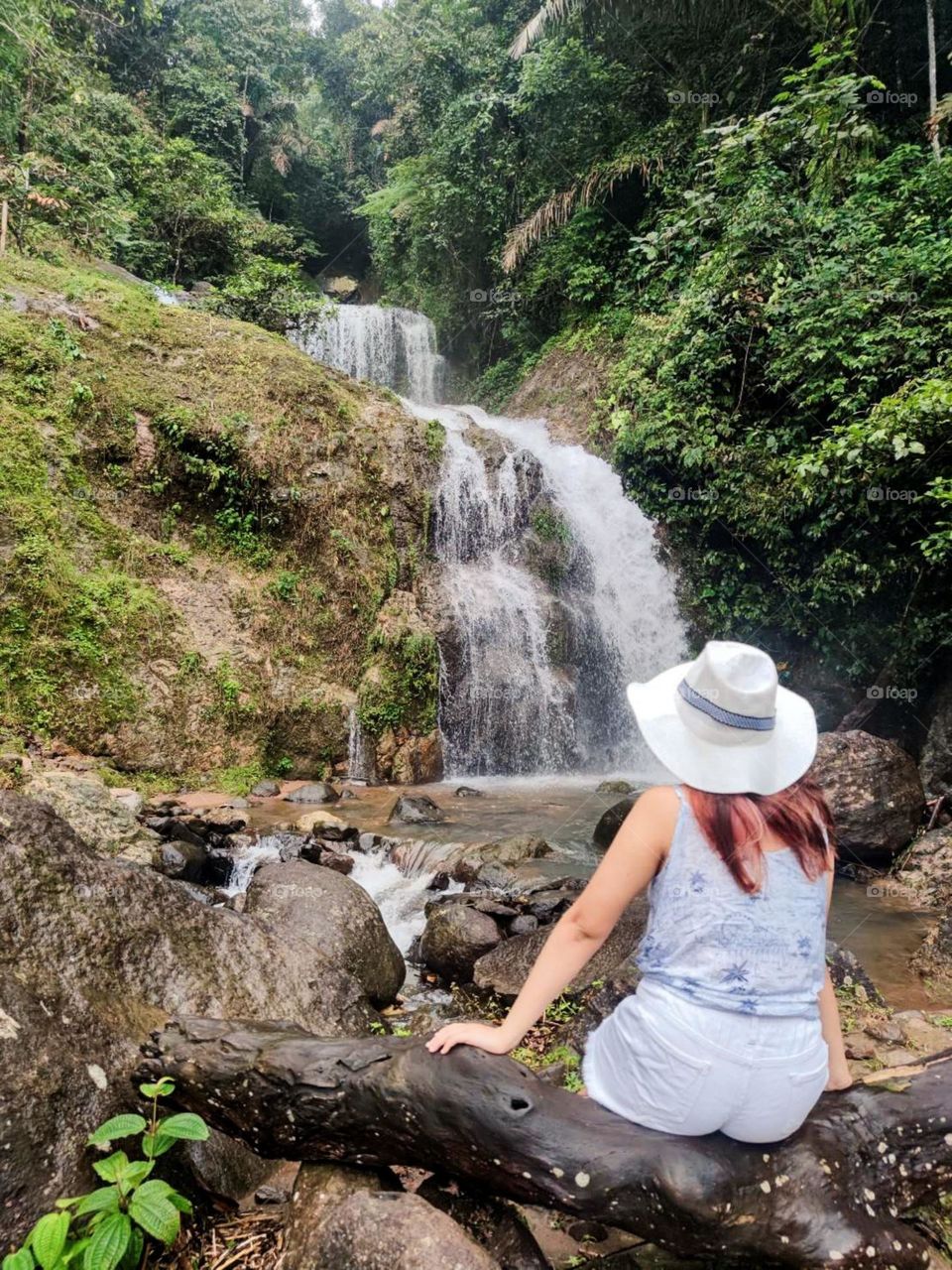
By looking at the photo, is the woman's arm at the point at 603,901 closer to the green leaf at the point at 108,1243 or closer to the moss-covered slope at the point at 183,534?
the green leaf at the point at 108,1243

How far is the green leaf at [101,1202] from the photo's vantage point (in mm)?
1725

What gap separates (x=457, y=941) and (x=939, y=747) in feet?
23.1

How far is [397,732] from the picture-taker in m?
10.1

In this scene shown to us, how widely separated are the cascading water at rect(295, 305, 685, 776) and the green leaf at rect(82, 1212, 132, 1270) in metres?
8.13

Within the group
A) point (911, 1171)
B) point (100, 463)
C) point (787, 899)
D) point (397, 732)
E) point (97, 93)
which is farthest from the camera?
point (97, 93)

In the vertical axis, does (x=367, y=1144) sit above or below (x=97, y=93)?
below

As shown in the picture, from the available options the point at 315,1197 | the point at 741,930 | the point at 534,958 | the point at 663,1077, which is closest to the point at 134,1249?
the point at 315,1197

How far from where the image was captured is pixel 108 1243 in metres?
1.65

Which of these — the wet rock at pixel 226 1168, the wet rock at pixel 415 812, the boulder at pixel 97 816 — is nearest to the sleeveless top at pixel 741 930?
the wet rock at pixel 226 1168

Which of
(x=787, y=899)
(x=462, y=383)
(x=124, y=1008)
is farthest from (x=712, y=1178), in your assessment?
(x=462, y=383)

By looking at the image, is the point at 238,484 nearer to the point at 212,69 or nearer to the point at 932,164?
the point at 932,164

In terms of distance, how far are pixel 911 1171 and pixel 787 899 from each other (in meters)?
0.90

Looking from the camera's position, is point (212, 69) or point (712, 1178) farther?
point (212, 69)

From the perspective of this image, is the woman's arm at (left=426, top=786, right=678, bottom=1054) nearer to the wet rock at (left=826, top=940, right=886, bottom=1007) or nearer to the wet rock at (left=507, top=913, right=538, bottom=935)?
the wet rock at (left=826, top=940, right=886, bottom=1007)
